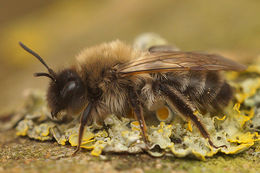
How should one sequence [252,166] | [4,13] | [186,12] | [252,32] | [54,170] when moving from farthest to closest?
[4,13] → [186,12] → [252,32] → [252,166] → [54,170]

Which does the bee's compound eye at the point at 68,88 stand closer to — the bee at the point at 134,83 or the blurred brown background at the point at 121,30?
the bee at the point at 134,83

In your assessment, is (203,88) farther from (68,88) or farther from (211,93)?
(68,88)

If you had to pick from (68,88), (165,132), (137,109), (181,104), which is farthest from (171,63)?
(68,88)

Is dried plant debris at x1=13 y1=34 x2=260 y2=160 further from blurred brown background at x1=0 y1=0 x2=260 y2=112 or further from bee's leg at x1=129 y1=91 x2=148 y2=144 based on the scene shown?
blurred brown background at x1=0 y1=0 x2=260 y2=112

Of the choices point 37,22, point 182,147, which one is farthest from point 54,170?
point 37,22

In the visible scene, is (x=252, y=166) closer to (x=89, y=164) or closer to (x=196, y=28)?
(x=89, y=164)

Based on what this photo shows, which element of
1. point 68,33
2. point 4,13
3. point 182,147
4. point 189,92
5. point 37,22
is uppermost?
point 4,13

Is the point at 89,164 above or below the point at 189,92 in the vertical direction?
below
